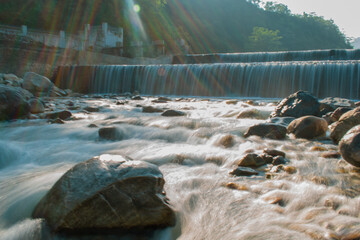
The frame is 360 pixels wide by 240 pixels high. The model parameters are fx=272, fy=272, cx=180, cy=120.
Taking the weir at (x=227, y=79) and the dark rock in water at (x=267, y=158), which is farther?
the weir at (x=227, y=79)

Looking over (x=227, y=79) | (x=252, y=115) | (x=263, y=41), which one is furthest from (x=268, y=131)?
(x=263, y=41)

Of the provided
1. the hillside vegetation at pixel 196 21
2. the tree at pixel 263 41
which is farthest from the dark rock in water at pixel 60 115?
the tree at pixel 263 41

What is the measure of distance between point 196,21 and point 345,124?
57.3m

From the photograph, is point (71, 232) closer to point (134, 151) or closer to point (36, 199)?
point (36, 199)

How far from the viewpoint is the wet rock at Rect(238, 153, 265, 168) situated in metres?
2.69

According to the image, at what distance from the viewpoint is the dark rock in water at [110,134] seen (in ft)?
13.7

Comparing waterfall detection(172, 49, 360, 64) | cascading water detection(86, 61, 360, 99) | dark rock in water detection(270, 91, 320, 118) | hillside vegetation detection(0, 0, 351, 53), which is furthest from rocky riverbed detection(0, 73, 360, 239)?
hillside vegetation detection(0, 0, 351, 53)

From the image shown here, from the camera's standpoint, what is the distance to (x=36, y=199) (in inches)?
78.2

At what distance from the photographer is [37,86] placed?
38.1 feet

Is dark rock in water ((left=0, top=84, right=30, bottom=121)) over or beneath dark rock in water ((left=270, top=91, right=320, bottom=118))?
beneath

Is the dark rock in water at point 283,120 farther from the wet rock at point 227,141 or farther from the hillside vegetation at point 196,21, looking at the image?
the hillside vegetation at point 196,21

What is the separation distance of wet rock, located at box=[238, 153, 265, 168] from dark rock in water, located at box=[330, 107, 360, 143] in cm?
141

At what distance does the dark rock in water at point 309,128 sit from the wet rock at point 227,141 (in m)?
0.97

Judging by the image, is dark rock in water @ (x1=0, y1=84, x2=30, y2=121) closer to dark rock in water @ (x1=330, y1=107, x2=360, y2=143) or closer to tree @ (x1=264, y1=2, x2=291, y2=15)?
dark rock in water @ (x1=330, y1=107, x2=360, y2=143)
